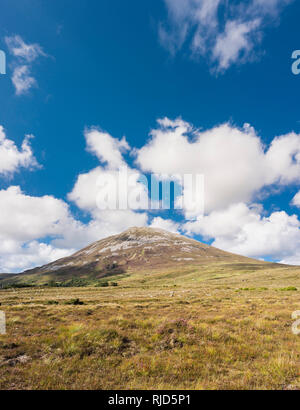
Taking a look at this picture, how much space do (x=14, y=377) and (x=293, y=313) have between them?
2170 cm

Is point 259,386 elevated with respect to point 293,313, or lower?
elevated

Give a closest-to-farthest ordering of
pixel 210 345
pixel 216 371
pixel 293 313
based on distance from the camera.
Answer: pixel 216 371, pixel 210 345, pixel 293 313

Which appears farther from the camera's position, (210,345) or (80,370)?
(210,345)

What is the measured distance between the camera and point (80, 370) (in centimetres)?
880

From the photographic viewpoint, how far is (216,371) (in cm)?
863

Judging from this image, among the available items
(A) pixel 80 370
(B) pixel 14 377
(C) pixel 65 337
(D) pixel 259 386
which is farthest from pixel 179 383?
(C) pixel 65 337
